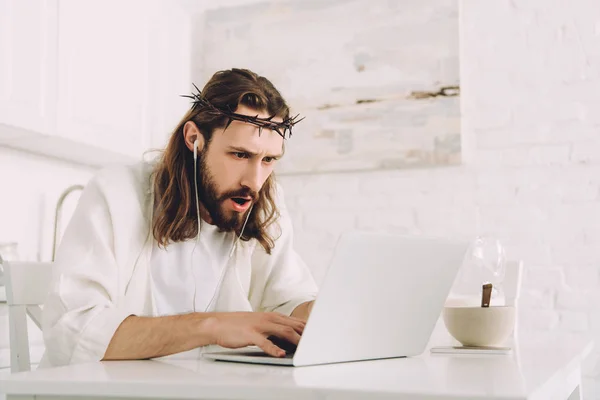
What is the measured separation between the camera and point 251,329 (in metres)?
1.02

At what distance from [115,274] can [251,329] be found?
1.39 ft

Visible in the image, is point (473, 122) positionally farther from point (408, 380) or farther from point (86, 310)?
point (408, 380)

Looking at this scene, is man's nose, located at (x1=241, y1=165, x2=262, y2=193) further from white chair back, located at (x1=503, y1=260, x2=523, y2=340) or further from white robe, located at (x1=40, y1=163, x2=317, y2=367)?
white chair back, located at (x1=503, y1=260, x2=523, y2=340)

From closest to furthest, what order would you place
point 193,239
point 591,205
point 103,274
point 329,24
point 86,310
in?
point 86,310 < point 103,274 < point 193,239 < point 591,205 < point 329,24

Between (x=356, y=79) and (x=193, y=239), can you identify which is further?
(x=356, y=79)

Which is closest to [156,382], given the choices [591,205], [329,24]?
[591,205]

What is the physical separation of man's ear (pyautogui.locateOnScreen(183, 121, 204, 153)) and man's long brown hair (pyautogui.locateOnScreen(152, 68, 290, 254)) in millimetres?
10

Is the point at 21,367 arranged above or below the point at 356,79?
below

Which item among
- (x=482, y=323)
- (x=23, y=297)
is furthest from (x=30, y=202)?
(x=482, y=323)

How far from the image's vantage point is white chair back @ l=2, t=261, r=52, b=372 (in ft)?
5.22

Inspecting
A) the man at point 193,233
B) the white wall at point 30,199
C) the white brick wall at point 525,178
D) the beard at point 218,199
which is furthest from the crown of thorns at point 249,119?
the white brick wall at point 525,178

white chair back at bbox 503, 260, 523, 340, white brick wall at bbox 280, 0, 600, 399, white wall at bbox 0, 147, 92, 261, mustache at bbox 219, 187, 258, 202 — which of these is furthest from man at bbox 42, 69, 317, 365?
white brick wall at bbox 280, 0, 600, 399

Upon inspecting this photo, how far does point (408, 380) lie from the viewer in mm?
760

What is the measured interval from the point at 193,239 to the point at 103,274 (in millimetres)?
279
